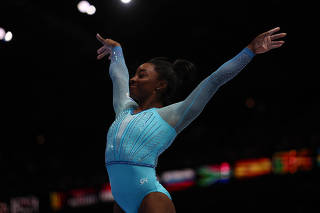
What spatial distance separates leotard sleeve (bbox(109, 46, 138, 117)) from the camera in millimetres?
3016

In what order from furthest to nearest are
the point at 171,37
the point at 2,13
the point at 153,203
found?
the point at 171,37 < the point at 2,13 < the point at 153,203

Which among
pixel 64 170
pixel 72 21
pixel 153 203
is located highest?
pixel 72 21

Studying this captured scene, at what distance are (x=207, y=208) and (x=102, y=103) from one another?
4.87 meters

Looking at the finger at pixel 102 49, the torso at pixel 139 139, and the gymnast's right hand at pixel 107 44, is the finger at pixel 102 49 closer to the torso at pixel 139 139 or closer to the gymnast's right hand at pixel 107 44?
the gymnast's right hand at pixel 107 44

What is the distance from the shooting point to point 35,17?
24.1 ft

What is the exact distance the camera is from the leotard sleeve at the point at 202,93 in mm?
2588

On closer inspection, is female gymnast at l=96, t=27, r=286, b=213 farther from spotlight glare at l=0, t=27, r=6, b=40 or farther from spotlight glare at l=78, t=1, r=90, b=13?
spotlight glare at l=78, t=1, r=90, b=13

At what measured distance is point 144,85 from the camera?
9.52 ft

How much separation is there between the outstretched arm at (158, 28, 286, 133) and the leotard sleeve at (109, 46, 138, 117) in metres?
0.39

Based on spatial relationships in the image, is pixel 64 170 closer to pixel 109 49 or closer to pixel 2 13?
pixel 2 13

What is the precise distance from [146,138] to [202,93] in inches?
18.0

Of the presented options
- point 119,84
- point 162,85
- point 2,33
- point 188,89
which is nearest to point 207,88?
point 162,85

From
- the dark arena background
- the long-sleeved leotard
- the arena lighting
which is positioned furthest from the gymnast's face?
the arena lighting

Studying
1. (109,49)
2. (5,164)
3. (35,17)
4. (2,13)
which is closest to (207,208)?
(5,164)
